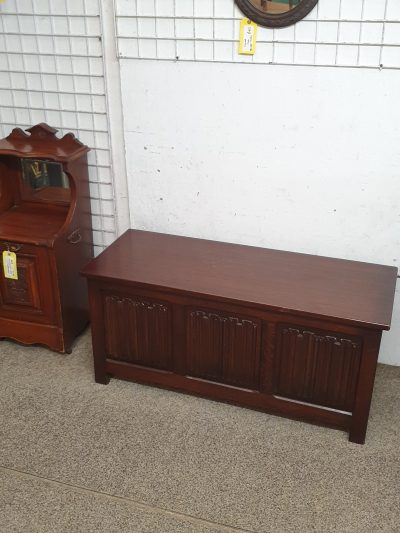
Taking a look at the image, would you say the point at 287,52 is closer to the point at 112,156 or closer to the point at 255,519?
the point at 112,156

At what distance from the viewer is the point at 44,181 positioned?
2.99 metres

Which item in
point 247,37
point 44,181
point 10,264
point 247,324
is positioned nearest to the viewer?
point 247,324

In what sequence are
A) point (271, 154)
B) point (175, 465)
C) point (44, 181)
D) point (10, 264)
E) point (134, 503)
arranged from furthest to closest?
point (44, 181) < point (10, 264) < point (271, 154) < point (175, 465) < point (134, 503)

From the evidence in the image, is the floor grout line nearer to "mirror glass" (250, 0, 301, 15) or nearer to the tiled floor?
the tiled floor

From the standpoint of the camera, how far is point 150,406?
102 inches

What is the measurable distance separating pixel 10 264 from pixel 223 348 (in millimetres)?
1052

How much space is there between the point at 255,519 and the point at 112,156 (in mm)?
1703

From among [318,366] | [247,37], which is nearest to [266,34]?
[247,37]

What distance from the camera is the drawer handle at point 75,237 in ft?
9.17

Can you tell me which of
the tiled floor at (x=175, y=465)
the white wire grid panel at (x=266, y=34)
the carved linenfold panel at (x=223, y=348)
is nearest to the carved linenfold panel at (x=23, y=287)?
the tiled floor at (x=175, y=465)

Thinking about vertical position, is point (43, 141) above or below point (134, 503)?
above

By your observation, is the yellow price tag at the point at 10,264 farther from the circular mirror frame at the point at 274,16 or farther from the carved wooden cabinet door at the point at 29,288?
the circular mirror frame at the point at 274,16

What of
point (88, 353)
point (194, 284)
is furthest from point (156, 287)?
point (88, 353)

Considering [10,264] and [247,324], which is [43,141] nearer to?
[10,264]
